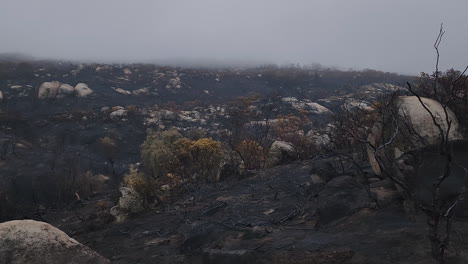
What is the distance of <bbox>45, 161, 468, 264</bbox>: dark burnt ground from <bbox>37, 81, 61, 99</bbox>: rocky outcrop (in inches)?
1908

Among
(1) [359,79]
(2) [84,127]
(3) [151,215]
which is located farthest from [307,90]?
(3) [151,215]

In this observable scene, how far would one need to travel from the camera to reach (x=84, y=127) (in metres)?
43.5

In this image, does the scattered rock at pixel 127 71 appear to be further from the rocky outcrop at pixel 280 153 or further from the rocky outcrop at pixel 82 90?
the rocky outcrop at pixel 280 153

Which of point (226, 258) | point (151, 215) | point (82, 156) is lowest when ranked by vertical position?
point (82, 156)

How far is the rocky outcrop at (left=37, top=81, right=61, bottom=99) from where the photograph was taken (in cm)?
5567

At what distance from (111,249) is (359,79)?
79.4m

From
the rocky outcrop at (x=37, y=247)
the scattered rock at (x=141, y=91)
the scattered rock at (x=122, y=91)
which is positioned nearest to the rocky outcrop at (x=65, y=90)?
the scattered rock at (x=122, y=91)

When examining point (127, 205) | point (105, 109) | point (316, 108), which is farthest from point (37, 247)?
point (105, 109)

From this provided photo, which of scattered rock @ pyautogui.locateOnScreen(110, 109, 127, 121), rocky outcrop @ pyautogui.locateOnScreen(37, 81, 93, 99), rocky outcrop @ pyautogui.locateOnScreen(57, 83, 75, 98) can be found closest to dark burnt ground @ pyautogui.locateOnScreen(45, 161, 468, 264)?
scattered rock @ pyautogui.locateOnScreen(110, 109, 127, 121)

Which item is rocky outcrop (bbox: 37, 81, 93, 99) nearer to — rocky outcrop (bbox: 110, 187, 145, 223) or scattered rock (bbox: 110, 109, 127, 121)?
scattered rock (bbox: 110, 109, 127, 121)

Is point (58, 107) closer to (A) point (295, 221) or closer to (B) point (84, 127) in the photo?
(B) point (84, 127)

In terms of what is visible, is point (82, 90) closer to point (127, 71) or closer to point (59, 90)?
point (59, 90)

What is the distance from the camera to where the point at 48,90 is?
186ft

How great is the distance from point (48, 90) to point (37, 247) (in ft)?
185
